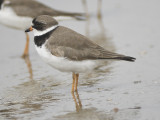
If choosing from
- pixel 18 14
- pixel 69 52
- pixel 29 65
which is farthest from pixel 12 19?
pixel 69 52

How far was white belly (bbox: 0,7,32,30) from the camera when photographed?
906 cm

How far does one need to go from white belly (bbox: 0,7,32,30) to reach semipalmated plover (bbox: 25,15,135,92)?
336 cm

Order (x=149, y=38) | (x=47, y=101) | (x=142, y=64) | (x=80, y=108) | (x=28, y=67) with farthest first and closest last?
1. (x=149, y=38)
2. (x=28, y=67)
3. (x=142, y=64)
4. (x=47, y=101)
5. (x=80, y=108)

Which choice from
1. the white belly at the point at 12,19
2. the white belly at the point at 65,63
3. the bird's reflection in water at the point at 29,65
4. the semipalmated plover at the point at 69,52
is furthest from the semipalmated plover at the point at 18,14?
the white belly at the point at 65,63

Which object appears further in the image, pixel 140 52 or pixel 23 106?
pixel 140 52

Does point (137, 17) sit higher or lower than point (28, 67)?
higher

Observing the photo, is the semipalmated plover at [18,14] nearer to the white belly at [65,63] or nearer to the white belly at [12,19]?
the white belly at [12,19]

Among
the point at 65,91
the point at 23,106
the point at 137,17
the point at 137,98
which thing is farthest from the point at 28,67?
the point at 137,17

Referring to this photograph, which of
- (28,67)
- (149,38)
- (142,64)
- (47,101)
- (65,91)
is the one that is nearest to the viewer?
(47,101)

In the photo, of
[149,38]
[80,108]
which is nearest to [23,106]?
[80,108]

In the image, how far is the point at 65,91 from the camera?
235 inches

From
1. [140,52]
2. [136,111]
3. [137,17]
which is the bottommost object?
[136,111]

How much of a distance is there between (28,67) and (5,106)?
8.03 feet

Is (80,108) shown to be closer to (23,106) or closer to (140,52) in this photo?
(23,106)
